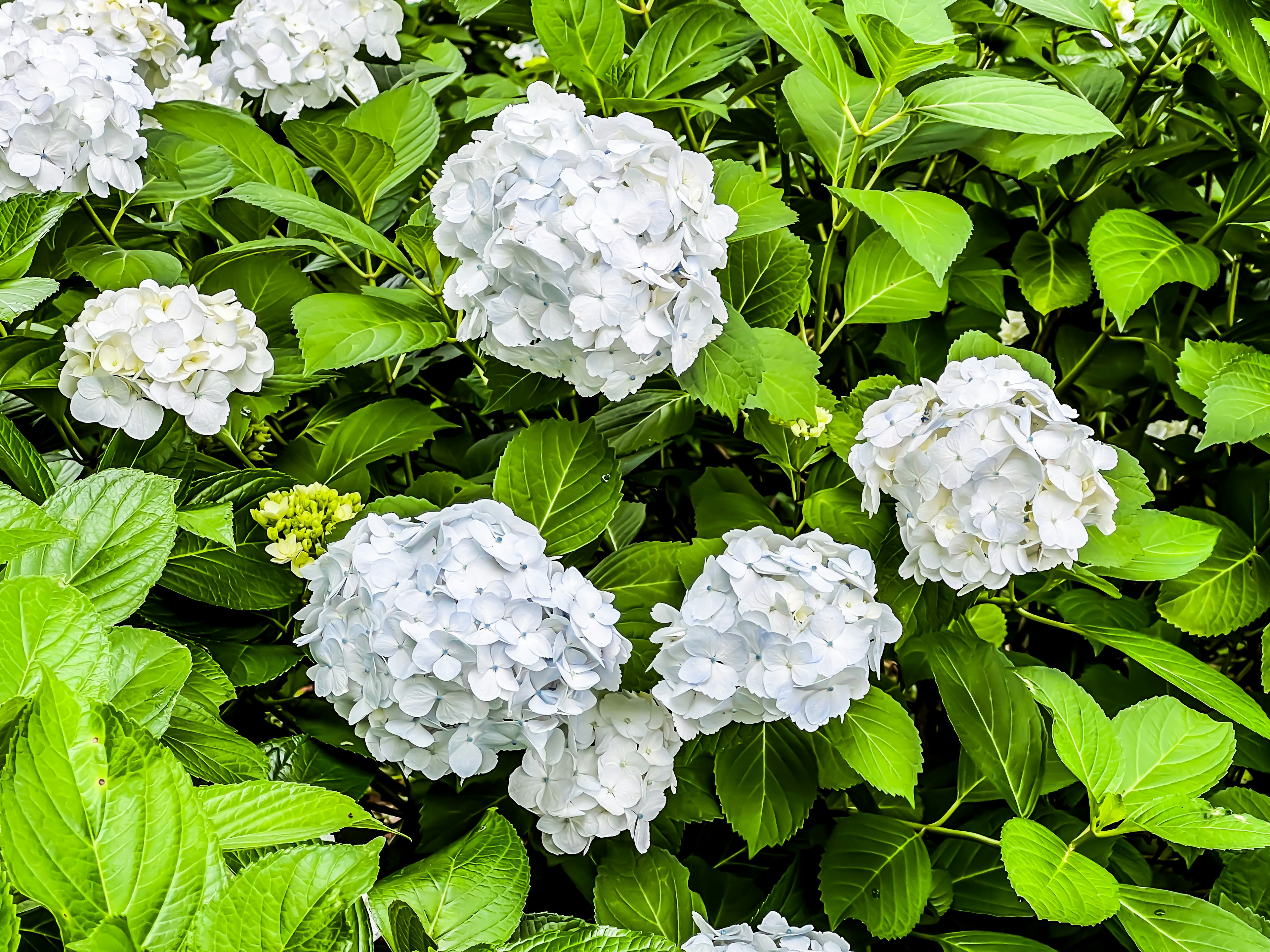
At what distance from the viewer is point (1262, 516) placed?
4.73 ft

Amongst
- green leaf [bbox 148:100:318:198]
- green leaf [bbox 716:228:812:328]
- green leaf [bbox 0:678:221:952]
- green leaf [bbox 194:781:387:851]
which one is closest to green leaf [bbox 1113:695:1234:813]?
green leaf [bbox 716:228:812:328]

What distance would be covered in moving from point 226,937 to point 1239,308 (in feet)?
5.56

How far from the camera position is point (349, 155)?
1286 mm

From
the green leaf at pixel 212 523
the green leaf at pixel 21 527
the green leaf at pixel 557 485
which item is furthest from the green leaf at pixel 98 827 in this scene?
the green leaf at pixel 557 485

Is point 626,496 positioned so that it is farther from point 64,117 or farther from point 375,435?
point 64,117

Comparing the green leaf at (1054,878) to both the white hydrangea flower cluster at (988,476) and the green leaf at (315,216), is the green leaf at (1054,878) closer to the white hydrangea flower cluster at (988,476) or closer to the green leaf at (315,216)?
the white hydrangea flower cluster at (988,476)

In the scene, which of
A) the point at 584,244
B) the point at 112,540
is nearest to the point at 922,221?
the point at 584,244

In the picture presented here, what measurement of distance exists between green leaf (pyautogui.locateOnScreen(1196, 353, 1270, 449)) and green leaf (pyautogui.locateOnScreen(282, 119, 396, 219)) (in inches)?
39.3

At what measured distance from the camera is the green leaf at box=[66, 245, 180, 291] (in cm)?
124

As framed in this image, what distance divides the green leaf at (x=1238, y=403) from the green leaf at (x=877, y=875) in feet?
1.79

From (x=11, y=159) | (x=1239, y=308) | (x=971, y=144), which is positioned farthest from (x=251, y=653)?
(x=1239, y=308)

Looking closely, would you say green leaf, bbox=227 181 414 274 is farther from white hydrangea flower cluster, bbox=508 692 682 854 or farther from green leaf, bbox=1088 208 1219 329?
green leaf, bbox=1088 208 1219 329

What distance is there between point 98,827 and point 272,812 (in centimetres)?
18

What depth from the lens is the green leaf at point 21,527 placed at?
794 millimetres
